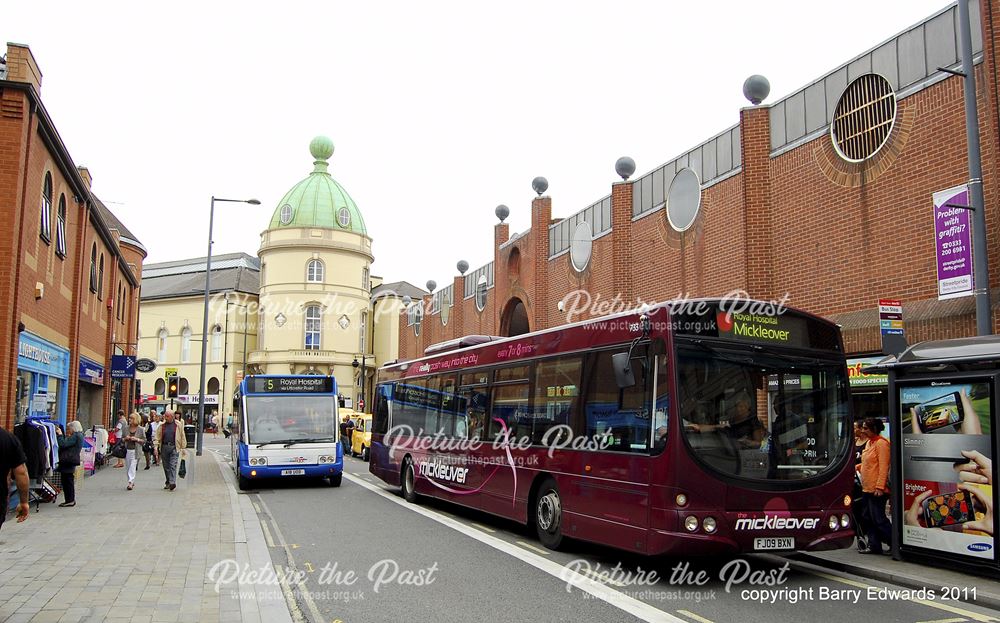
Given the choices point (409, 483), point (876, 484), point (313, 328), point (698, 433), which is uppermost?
Result: point (313, 328)

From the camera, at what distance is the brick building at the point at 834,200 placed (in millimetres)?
13047

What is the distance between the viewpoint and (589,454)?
9.56 metres

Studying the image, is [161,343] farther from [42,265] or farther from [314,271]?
[42,265]

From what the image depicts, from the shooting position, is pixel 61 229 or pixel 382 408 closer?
pixel 382 408

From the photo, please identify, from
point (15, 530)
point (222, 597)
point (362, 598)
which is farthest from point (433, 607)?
point (15, 530)

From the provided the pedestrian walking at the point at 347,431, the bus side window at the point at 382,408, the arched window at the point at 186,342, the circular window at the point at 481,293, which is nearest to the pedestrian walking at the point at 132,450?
the bus side window at the point at 382,408

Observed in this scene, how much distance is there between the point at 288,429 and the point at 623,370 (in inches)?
476

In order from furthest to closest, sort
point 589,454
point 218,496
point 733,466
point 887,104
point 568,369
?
point 218,496
point 887,104
point 568,369
point 589,454
point 733,466

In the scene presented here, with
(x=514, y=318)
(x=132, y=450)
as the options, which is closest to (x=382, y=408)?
(x=132, y=450)

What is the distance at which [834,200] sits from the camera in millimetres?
15539

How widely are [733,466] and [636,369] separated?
4.65ft

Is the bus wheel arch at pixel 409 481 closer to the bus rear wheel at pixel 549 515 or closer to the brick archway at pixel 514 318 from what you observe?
the bus rear wheel at pixel 549 515

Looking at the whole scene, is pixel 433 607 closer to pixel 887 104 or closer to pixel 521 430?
pixel 521 430

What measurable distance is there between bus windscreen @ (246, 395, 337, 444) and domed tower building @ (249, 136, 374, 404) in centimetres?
4199
